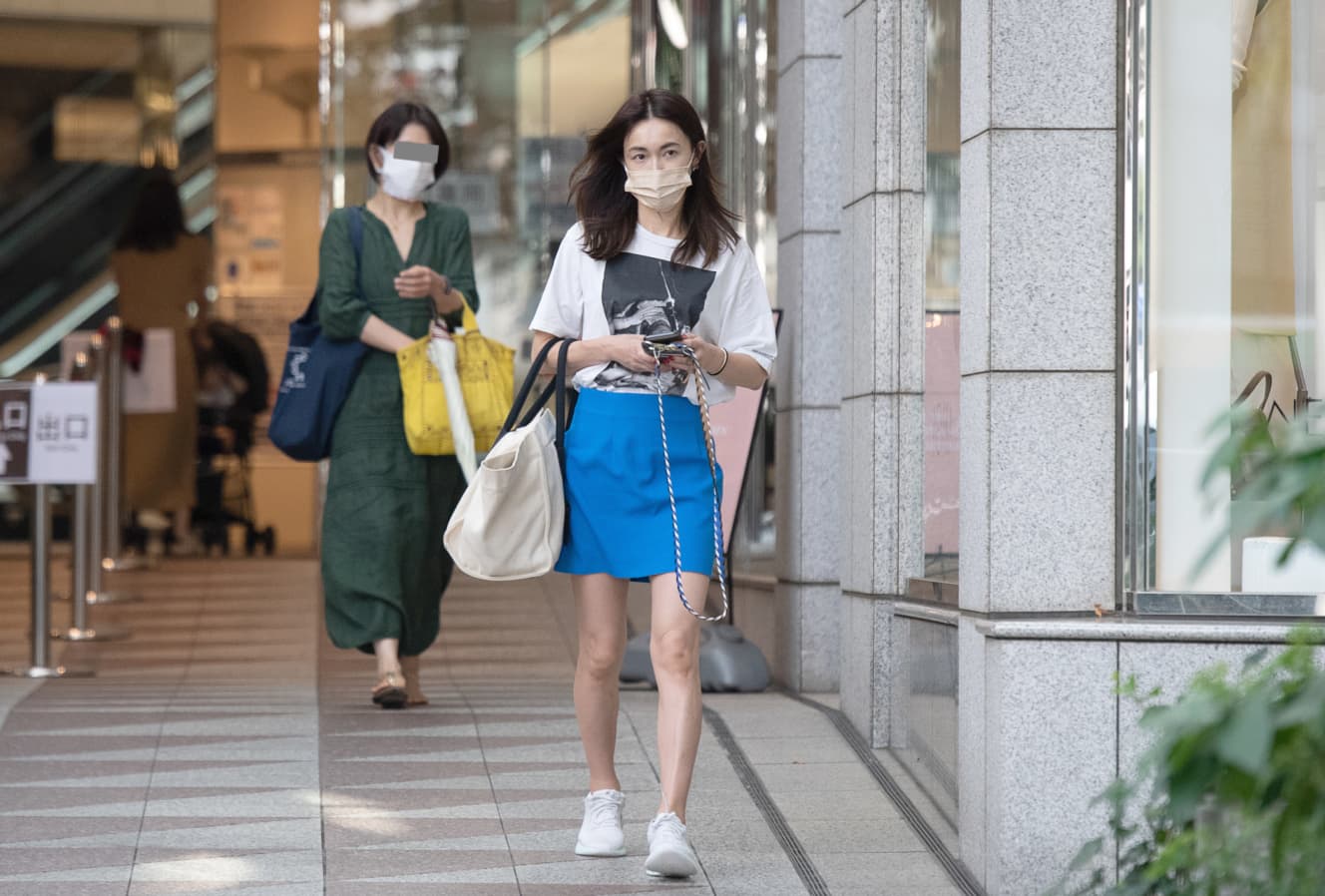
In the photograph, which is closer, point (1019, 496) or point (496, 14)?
point (1019, 496)

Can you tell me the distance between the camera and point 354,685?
26.0 feet

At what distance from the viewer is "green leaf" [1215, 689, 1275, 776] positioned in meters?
1.94

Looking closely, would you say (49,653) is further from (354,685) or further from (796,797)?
(796,797)

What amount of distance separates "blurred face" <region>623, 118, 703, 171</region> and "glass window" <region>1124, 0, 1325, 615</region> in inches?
40.5

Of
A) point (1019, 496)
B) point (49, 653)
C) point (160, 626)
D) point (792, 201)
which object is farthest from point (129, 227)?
point (1019, 496)

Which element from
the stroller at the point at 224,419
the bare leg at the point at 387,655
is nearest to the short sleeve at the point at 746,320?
the bare leg at the point at 387,655

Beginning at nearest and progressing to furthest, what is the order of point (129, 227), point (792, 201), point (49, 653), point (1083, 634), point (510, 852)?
point (1083, 634) → point (510, 852) → point (792, 201) → point (49, 653) → point (129, 227)

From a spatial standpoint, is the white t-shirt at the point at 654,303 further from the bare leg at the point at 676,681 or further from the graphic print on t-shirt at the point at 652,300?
the bare leg at the point at 676,681

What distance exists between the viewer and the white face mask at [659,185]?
4.64 m

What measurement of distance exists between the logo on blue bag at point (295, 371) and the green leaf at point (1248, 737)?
531 centimetres

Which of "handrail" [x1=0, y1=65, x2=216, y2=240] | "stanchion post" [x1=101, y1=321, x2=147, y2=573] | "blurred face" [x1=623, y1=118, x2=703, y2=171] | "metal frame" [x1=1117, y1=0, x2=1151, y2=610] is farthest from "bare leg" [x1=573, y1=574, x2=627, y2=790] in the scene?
"handrail" [x1=0, y1=65, x2=216, y2=240]

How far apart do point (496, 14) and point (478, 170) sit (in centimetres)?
106

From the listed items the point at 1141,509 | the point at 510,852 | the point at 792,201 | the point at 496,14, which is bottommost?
the point at 510,852

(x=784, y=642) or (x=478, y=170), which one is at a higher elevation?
(x=478, y=170)
